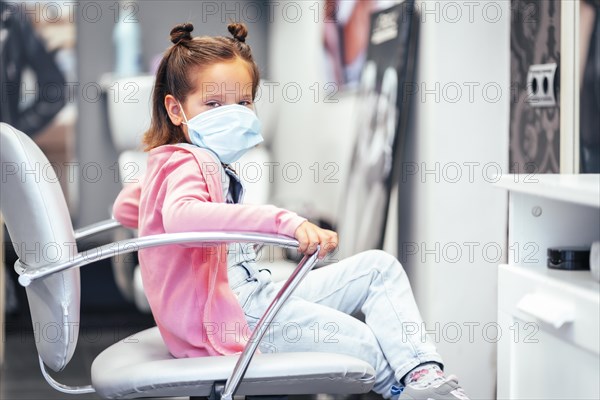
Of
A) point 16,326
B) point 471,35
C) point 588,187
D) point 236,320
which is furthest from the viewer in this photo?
point 16,326

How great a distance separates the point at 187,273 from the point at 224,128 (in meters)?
0.29

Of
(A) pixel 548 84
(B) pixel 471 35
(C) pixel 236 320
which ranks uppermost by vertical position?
(B) pixel 471 35

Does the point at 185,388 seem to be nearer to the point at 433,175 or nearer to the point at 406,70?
the point at 433,175

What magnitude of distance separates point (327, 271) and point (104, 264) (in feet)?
8.80

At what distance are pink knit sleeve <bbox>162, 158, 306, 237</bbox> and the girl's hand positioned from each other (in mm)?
16

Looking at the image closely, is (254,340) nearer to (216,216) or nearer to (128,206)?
(216,216)

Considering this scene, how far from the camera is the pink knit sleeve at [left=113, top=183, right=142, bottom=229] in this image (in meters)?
1.89

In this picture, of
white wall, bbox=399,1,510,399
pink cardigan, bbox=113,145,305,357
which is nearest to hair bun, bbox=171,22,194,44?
pink cardigan, bbox=113,145,305,357

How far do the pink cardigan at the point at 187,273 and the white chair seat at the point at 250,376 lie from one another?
80 millimetres

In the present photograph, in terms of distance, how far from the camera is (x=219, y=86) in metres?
1.76

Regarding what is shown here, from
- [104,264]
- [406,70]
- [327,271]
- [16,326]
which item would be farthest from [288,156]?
[327,271]

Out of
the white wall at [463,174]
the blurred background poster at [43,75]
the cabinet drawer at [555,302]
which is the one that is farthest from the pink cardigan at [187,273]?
the blurred background poster at [43,75]

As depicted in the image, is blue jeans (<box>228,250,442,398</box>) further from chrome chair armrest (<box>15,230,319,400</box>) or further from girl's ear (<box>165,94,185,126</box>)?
girl's ear (<box>165,94,185,126</box>)

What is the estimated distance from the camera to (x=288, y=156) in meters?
→ 4.40
